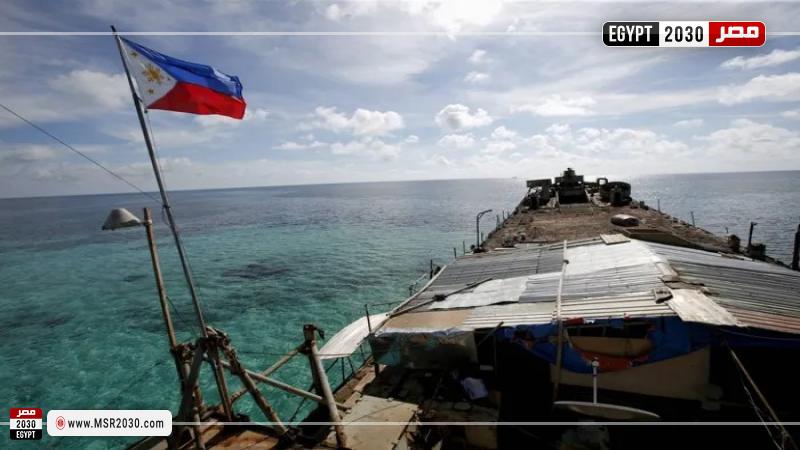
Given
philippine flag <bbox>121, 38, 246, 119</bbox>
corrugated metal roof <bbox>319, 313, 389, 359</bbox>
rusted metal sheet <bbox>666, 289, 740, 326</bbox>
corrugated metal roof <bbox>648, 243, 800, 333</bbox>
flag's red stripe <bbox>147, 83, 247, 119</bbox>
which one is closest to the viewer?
philippine flag <bbox>121, 38, 246, 119</bbox>

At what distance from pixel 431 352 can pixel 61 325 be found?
129 ft

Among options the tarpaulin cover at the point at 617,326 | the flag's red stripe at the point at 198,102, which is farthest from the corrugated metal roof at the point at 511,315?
the flag's red stripe at the point at 198,102

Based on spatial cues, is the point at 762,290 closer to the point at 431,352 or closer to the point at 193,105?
the point at 431,352

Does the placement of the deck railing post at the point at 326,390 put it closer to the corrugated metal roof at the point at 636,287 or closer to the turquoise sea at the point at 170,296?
the corrugated metal roof at the point at 636,287

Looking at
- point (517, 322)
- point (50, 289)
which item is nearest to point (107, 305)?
point (50, 289)

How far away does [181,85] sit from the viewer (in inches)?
341

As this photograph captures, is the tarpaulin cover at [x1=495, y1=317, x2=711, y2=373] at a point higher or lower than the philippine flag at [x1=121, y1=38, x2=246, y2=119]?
lower

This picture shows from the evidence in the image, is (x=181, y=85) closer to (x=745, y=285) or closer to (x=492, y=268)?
(x=492, y=268)

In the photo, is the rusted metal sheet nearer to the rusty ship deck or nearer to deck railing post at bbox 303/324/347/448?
the rusty ship deck

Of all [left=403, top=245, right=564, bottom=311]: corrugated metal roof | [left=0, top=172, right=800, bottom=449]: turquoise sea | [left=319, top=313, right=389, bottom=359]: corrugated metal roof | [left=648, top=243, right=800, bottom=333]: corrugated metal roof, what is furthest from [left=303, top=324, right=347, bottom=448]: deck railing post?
[left=0, top=172, right=800, bottom=449]: turquoise sea

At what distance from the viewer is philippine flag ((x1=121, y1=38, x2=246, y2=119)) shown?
8234 millimetres

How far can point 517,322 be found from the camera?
12.3 m

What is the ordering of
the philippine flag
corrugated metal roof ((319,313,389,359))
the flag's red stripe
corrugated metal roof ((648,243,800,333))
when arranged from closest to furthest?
the philippine flag → the flag's red stripe → corrugated metal roof ((648,243,800,333)) → corrugated metal roof ((319,313,389,359))

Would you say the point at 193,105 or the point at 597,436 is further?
the point at 597,436
